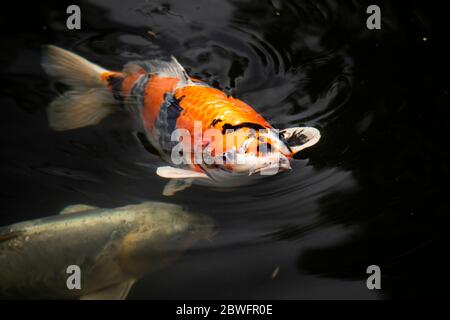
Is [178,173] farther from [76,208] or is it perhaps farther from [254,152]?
[76,208]

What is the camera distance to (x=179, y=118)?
2.69 meters

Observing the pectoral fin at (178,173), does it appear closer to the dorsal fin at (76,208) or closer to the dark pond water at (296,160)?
the dark pond water at (296,160)

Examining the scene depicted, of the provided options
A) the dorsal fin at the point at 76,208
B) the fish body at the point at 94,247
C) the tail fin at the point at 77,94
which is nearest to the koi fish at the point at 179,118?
the tail fin at the point at 77,94

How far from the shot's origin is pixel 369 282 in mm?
2324

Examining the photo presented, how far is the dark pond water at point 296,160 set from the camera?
7.84 feet

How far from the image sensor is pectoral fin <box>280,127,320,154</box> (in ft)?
8.37

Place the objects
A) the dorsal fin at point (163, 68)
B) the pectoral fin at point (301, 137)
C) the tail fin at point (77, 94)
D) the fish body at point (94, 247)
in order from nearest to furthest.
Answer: the fish body at point (94, 247), the pectoral fin at point (301, 137), the dorsal fin at point (163, 68), the tail fin at point (77, 94)

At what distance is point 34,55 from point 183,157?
63.2 inches

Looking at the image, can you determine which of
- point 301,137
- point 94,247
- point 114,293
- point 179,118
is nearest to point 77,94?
point 179,118

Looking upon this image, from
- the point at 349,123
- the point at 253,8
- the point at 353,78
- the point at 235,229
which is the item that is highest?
the point at 253,8

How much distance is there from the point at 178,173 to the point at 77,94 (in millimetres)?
1048
